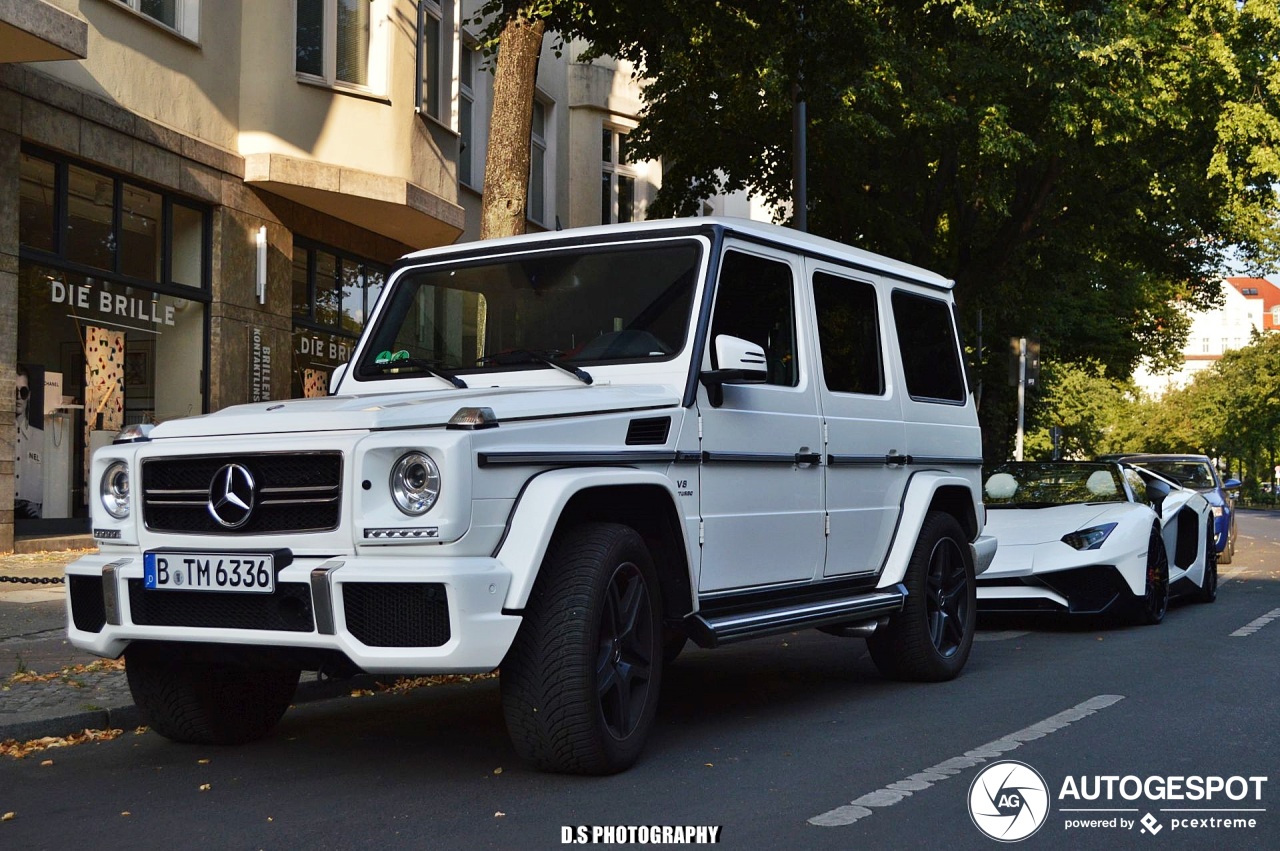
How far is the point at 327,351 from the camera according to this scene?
18859 millimetres

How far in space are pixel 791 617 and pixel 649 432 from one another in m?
1.24

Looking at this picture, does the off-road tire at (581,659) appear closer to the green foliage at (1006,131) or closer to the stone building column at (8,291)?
the green foliage at (1006,131)

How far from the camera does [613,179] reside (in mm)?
30250

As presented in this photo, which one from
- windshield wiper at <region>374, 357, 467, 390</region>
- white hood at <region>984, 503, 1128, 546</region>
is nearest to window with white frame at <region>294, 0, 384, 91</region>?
white hood at <region>984, 503, 1128, 546</region>

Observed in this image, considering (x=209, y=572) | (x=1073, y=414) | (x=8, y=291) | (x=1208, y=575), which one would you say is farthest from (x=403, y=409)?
(x=1073, y=414)

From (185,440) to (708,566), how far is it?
82.5 inches

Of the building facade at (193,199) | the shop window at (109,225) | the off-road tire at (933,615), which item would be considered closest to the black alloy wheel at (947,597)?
the off-road tire at (933,615)

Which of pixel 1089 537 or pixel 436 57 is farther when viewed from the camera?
pixel 436 57

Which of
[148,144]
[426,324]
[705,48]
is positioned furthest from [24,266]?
[426,324]

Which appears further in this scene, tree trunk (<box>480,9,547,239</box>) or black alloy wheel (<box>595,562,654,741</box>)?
tree trunk (<box>480,9,547,239</box>)

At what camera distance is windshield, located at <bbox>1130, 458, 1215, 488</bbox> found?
18391mm

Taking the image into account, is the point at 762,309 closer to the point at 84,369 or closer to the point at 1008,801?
the point at 1008,801

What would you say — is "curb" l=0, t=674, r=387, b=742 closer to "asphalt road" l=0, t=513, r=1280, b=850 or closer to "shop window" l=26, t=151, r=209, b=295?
"asphalt road" l=0, t=513, r=1280, b=850

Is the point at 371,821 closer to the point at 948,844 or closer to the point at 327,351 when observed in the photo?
the point at 948,844
